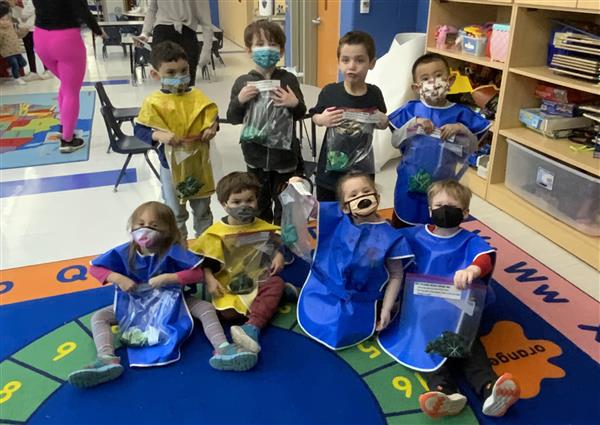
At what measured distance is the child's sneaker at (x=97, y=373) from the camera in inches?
70.2

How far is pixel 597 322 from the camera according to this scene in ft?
7.32

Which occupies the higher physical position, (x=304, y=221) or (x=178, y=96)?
(x=178, y=96)

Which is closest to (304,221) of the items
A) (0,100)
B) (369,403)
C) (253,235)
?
(253,235)

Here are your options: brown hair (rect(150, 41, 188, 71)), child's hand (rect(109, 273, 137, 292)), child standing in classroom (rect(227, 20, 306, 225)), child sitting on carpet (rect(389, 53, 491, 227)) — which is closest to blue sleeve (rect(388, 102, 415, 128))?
child sitting on carpet (rect(389, 53, 491, 227))

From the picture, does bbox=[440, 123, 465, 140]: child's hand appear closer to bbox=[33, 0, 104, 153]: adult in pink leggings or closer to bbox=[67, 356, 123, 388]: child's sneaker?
bbox=[67, 356, 123, 388]: child's sneaker

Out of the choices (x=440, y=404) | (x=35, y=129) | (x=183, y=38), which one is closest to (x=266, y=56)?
(x=440, y=404)

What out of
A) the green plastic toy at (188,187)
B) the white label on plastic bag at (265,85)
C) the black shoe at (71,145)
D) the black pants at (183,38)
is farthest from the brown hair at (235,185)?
the black shoe at (71,145)

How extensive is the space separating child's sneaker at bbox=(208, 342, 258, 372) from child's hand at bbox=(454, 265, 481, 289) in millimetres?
798

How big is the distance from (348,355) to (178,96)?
1.38 metres

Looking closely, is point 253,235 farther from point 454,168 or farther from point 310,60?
point 310,60

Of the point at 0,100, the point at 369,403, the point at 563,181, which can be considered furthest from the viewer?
the point at 0,100

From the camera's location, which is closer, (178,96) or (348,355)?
(348,355)

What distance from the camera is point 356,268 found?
201cm

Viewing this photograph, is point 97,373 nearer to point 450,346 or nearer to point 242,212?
point 242,212
